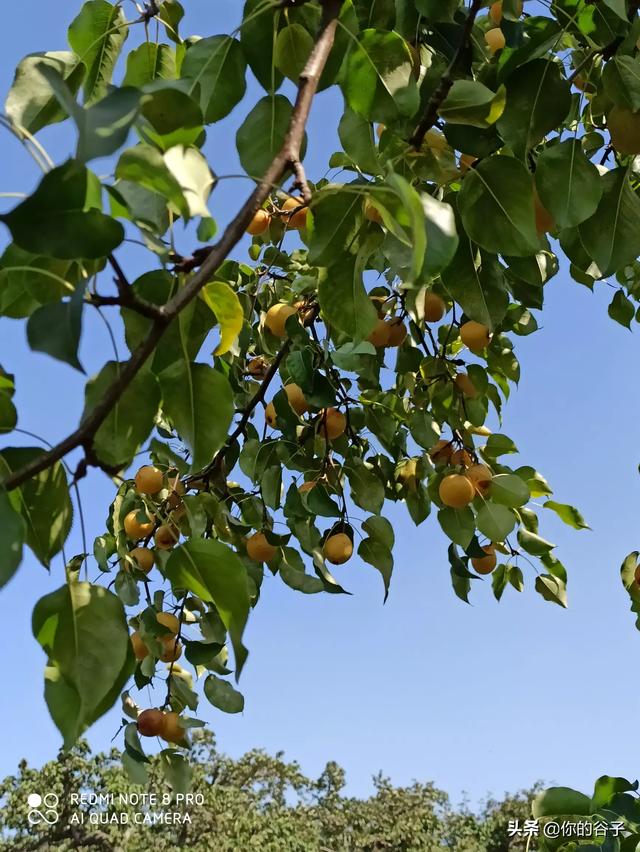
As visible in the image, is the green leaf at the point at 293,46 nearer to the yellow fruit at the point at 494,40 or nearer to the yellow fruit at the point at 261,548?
the yellow fruit at the point at 494,40

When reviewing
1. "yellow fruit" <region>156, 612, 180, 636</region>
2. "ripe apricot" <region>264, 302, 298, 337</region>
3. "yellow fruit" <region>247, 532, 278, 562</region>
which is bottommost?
"yellow fruit" <region>156, 612, 180, 636</region>

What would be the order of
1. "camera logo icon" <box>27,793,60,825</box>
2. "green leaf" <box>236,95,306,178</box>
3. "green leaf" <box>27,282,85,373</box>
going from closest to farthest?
"green leaf" <box>27,282,85,373</box>
"green leaf" <box>236,95,306,178</box>
"camera logo icon" <box>27,793,60,825</box>

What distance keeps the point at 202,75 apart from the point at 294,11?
21cm

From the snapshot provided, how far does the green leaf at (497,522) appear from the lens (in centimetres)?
184

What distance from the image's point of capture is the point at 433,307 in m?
1.97

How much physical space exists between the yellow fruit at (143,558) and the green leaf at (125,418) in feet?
4.56

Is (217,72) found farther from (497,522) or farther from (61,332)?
(497,522)

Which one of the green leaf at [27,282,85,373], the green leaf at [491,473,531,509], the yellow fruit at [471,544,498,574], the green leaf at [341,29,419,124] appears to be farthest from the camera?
the yellow fruit at [471,544,498,574]

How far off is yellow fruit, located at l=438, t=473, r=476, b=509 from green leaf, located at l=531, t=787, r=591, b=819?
2.10ft

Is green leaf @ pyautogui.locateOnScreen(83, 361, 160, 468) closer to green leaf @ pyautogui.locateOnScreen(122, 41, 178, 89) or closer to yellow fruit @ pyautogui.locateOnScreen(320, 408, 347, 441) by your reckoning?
green leaf @ pyautogui.locateOnScreen(122, 41, 178, 89)

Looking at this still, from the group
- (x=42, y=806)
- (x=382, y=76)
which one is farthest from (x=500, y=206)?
(x=42, y=806)

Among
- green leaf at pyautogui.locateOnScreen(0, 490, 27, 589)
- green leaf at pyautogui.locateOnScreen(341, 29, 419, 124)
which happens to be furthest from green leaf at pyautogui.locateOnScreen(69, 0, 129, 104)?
green leaf at pyautogui.locateOnScreen(0, 490, 27, 589)

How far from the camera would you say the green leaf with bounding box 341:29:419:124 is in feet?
3.49

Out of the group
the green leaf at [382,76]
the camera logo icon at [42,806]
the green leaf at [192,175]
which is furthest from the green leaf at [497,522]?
the camera logo icon at [42,806]
